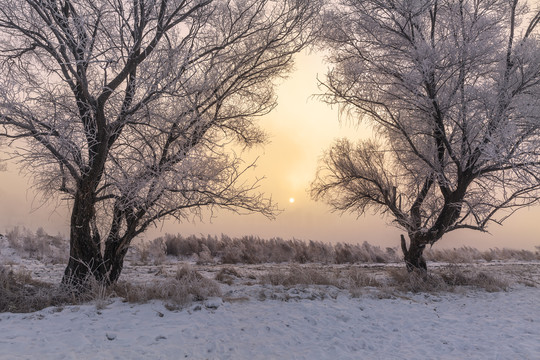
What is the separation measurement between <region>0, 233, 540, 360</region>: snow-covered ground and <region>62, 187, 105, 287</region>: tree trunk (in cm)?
140

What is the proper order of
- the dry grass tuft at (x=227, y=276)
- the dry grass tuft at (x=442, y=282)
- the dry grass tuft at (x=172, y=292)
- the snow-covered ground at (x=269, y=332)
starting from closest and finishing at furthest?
the snow-covered ground at (x=269, y=332) < the dry grass tuft at (x=172, y=292) < the dry grass tuft at (x=227, y=276) < the dry grass tuft at (x=442, y=282)

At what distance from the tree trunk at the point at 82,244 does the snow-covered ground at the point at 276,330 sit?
140 centimetres

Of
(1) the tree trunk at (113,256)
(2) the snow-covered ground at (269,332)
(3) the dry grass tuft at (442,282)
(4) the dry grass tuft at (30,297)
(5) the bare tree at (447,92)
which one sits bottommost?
(2) the snow-covered ground at (269,332)

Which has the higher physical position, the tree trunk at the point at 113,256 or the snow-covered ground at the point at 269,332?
the tree trunk at the point at 113,256

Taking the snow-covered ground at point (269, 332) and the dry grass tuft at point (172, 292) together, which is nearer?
the snow-covered ground at point (269, 332)

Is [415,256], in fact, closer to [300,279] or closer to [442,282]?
[442,282]

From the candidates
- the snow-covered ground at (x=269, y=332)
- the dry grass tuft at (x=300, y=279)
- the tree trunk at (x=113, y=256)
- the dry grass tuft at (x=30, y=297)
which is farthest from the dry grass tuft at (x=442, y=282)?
the dry grass tuft at (x=30, y=297)

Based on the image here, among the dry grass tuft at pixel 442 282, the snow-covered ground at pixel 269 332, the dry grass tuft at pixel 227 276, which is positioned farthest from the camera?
the dry grass tuft at pixel 442 282

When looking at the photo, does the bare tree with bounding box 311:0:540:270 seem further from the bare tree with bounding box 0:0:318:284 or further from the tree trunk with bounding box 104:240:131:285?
the tree trunk with bounding box 104:240:131:285

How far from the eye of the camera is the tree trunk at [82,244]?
769cm

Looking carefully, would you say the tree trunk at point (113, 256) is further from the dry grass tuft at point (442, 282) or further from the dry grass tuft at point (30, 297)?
the dry grass tuft at point (442, 282)

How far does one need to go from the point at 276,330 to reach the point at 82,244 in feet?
14.9

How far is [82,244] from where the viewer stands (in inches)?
312

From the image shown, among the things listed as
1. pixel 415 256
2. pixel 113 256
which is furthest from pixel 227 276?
pixel 415 256
